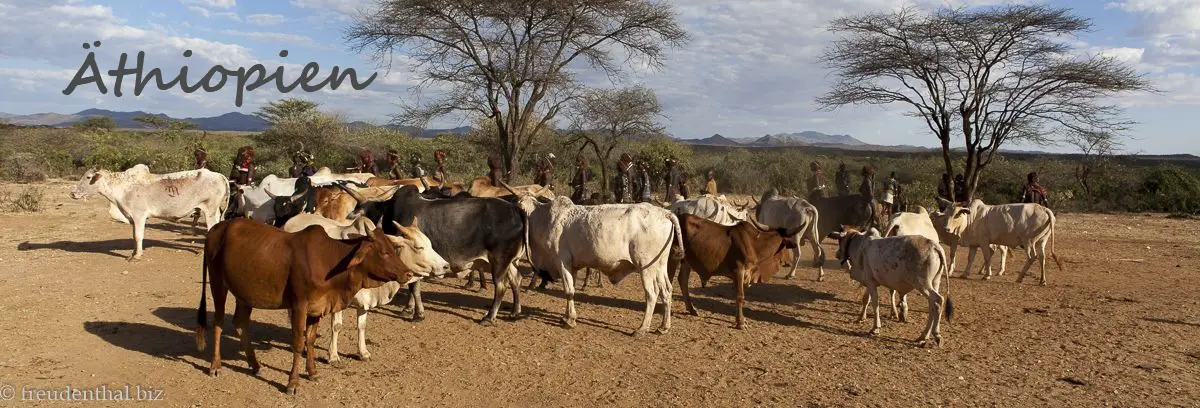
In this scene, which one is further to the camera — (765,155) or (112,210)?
(765,155)

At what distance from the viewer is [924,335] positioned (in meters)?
8.27

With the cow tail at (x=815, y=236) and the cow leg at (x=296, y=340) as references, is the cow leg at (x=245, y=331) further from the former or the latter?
the cow tail at (x=815, y=236)

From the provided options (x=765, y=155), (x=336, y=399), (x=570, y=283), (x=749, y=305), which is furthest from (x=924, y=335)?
(x=765, y=155)

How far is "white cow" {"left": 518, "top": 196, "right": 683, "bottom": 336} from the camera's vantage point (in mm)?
8633

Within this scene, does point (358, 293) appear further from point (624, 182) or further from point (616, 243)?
point (624, 182)

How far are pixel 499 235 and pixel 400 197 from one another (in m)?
1.31

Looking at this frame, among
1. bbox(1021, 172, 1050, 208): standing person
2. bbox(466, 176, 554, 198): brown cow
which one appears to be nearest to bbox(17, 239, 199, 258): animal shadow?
bbox(466, 176, 554, 198): brown cow

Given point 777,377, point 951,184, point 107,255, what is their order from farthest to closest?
point 951,184
point 107,255
point 777,377

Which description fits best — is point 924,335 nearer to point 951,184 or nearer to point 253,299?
point 253,299

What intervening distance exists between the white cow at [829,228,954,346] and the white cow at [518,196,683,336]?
2.07 metres

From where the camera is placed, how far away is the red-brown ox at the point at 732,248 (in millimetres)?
9312

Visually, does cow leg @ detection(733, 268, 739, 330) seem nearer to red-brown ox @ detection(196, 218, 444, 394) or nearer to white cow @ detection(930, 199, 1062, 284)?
red-brown ox @ detection(196, 218, 444, 394)

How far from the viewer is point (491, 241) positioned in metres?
9.02

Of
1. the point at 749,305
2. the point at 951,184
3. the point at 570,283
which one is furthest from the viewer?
the point at 951,184
